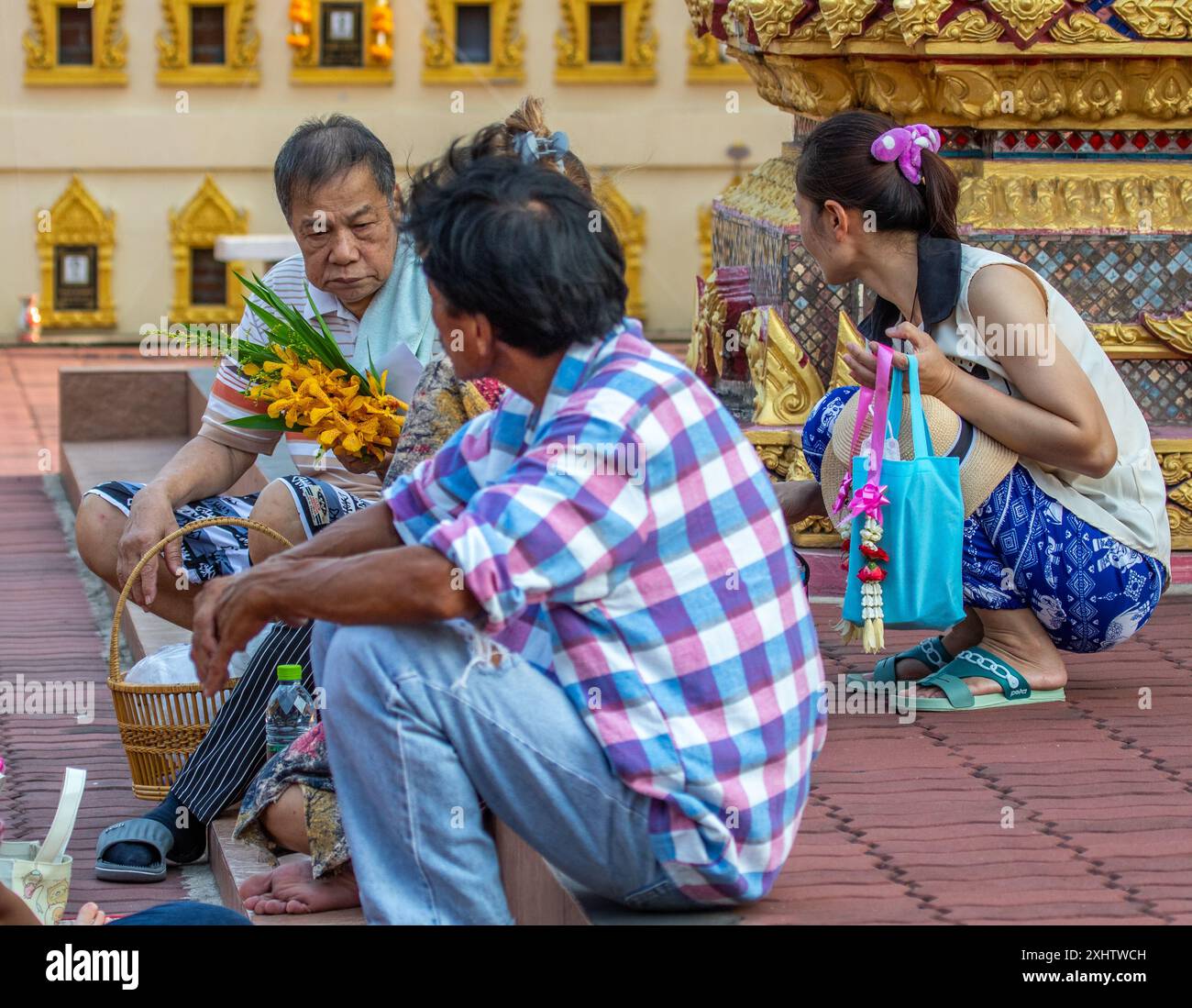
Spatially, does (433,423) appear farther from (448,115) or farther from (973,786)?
(448,115)

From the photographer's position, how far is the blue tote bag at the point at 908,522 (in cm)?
378

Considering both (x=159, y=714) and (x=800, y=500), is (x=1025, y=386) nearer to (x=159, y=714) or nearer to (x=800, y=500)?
(x=800, y=500)

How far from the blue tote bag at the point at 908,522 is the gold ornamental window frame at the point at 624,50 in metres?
11.0

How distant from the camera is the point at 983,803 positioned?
3486 millimetres

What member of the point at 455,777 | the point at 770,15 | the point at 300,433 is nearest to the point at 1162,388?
the point at 770,15

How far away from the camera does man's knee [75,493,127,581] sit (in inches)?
172

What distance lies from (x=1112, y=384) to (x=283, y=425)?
5.51 feet

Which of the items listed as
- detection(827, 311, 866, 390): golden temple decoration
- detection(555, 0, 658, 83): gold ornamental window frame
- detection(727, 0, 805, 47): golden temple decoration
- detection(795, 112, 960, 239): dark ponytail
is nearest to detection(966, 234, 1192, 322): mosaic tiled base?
detection(827, 311, 866, 390): golden temple decoration

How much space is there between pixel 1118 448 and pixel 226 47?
11378mm

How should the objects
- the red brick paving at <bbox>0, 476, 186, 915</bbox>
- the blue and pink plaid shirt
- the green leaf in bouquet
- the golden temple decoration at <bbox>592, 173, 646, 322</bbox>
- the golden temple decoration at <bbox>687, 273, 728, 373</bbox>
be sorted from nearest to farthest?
the blue and pink plaid shirt < the red brick paving at <bbox>0, 476, 186, 915</bbox> < the green leaf in bouquet < the golden temple decoration at <bbox>687, 273, 728, 373</bbox> < the golden temple decoration at <bbox>592, 173, 646, 322</bbox>

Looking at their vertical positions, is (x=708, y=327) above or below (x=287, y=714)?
above

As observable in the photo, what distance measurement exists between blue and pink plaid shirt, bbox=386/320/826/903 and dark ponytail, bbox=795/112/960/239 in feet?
4.28

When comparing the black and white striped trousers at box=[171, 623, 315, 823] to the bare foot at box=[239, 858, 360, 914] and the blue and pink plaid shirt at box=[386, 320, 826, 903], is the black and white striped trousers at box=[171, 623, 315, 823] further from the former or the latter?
the blue and pink plaid shirt at box=[386, 320, 826, 903]
